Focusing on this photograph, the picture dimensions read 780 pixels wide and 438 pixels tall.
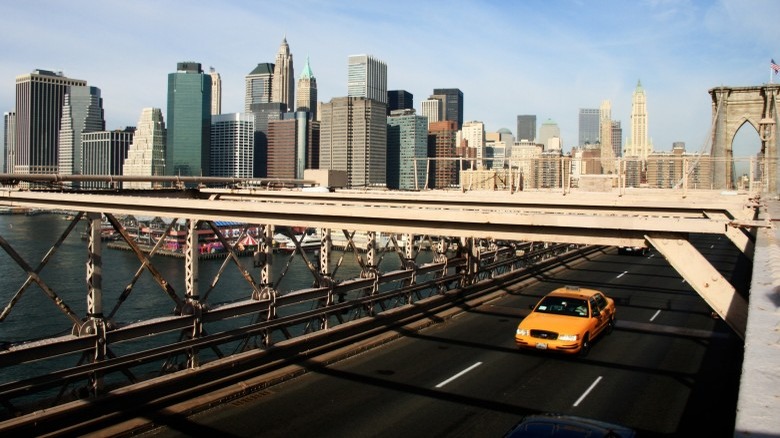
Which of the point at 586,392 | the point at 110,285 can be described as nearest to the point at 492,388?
the point at 586,392

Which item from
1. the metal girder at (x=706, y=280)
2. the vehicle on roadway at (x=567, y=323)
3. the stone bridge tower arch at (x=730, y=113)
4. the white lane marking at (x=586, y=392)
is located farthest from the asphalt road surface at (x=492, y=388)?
the stone bridge tower arch at (x=730, y=113)

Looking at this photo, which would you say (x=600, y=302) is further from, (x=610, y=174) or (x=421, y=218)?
(x=610, y=174)

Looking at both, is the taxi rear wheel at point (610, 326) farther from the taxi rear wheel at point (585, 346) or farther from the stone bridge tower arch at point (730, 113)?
the stone bridge tower arch at point (730, 113)

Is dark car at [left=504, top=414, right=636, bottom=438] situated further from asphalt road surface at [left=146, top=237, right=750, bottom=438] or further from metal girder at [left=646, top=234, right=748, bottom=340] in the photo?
asphalt road surface at [left=146, top=237, right=750, bottom=438]

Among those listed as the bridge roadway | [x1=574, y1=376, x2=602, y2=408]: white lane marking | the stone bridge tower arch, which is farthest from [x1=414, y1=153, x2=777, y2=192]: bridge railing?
[x1=574, y1=376, x2=602, y2=408]: white lane marking

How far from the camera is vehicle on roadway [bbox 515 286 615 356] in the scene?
55.8ft

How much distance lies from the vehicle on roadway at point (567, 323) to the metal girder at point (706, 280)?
7.24 metres

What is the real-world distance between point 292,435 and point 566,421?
4.81 metres

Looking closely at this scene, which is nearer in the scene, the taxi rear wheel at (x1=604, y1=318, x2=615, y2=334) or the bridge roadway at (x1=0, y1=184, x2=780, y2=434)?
the bridge roadway at (x1=0, y1=184, x2=780, y2=434)

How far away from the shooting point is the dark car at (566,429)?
8.48 meters

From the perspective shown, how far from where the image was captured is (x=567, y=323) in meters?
17.7

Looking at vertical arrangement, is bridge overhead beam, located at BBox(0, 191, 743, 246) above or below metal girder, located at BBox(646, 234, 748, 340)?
above

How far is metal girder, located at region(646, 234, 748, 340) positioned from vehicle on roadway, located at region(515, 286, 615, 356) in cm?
724

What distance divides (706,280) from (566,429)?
3009mm
